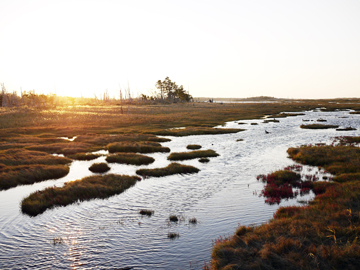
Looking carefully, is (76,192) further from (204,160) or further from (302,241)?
(302,241)

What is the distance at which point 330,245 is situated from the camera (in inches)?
392

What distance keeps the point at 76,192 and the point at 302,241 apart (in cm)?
1540

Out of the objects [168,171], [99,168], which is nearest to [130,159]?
[99,168]

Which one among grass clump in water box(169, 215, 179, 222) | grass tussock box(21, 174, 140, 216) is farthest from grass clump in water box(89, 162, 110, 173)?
grass clump in water box(169, 215, 179, 222)

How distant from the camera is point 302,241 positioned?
33.9ft

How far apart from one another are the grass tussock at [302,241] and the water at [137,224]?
1.10 m

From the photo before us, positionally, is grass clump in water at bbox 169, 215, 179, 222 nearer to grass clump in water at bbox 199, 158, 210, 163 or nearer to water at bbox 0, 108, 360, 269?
water at bbox 0, 108, 360, 269

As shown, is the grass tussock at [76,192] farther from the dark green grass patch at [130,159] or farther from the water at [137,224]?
the dark green grass patch at [130,159]

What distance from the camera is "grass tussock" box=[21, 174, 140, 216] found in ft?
56.0

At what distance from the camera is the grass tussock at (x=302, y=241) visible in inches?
359

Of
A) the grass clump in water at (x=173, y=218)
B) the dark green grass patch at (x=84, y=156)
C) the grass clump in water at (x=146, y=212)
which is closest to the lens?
the grass clump in water at (x=173, y=218)

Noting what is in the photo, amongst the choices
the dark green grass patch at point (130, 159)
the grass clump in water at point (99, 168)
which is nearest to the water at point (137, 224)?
the grass clump in water at point (99, 168)

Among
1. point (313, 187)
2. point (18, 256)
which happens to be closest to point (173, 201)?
point (18, 256)

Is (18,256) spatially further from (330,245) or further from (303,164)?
(303,164)
